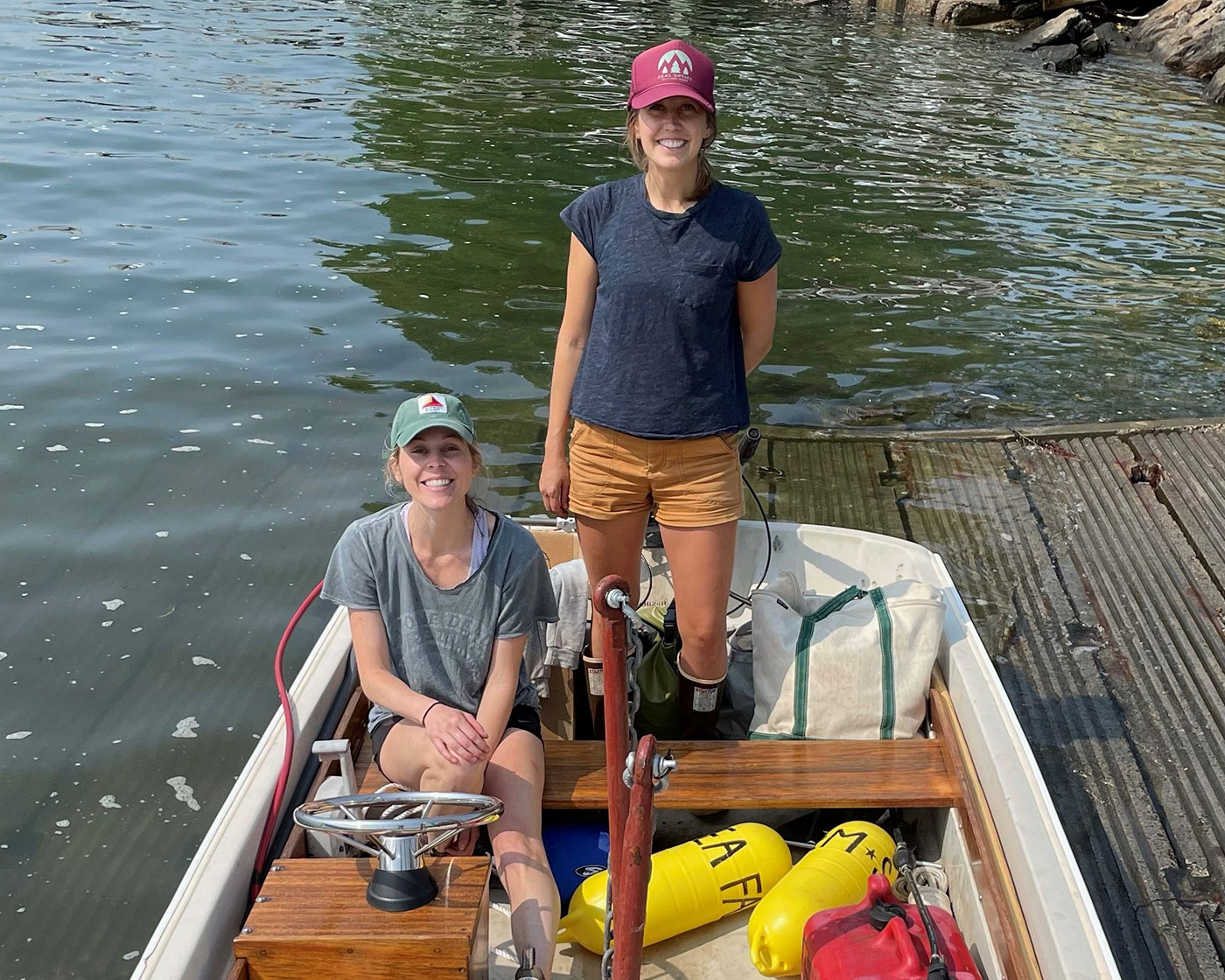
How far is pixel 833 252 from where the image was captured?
37.8 ft

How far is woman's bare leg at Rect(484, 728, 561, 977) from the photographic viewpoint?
2.80 metres

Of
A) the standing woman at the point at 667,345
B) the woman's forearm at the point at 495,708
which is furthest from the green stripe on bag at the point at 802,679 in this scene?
the woman's forearm at the point at 495,708

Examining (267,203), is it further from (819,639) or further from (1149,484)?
(819,639)

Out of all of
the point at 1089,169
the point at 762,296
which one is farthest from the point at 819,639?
the point at 1089,169

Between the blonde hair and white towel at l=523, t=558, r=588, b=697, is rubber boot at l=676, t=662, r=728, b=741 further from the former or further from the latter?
the blonde hair

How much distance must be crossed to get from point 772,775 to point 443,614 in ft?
3.49

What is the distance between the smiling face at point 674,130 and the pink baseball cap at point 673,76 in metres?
0.03

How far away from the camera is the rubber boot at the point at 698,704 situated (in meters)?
3.58

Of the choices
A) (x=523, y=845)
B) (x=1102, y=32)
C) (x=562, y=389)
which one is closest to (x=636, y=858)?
(x=523, y=845)

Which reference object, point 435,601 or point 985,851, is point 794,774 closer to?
point 985,851

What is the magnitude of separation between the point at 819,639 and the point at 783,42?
22664mm

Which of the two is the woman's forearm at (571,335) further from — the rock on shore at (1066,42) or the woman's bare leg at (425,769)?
the rock on shore at (1066,42)

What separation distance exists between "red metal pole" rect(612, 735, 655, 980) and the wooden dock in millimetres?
2456

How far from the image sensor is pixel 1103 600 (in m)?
5.59
